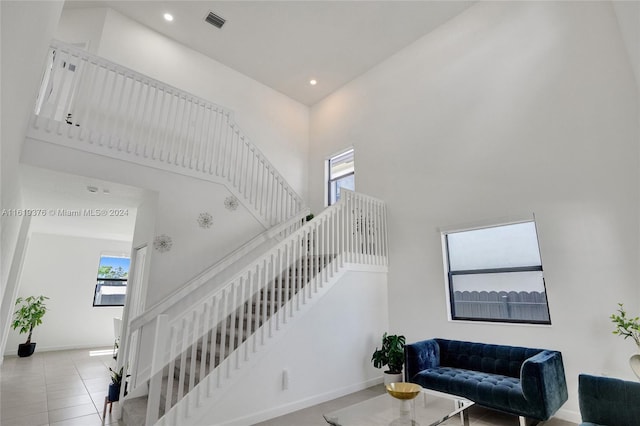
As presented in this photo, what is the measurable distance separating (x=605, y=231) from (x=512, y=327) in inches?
58.6

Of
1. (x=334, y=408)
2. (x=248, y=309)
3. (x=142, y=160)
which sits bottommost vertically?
(x=334, y=408)

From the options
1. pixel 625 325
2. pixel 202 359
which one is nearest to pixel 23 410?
pixel 202 359

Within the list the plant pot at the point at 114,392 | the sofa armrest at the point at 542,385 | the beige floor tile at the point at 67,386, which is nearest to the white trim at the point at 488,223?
the sofa armrest at the point at 542,385

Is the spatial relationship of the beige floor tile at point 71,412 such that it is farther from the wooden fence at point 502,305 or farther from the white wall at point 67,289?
the white wall at point 67,289

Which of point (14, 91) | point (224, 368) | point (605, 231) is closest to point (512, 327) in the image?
point (605, 231)

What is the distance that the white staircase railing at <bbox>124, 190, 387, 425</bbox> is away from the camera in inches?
106

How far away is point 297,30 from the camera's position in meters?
5.61

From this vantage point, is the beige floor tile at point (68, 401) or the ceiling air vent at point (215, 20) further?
the ceiling air vent at point (215, 20)

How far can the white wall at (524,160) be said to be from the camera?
3.22m

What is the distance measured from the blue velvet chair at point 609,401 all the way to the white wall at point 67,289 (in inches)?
392

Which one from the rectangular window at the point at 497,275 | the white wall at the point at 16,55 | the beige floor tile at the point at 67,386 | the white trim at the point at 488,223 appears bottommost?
the beige floor tile at the point at 67,386

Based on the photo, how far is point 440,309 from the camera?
14.5 ft

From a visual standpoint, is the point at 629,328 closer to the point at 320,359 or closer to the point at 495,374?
the point at 495,374

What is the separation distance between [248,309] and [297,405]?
130 cm
